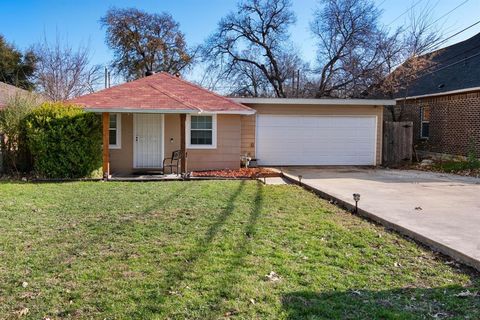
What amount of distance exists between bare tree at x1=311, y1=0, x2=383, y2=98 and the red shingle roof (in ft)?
36.5

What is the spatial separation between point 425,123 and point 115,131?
1369 cm

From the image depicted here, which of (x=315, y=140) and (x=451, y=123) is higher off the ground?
(x=451, y=123)

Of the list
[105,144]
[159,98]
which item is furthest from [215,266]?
[159,98]

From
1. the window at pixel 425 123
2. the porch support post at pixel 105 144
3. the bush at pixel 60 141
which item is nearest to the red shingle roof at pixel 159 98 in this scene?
the porch support post at pixel 105 144

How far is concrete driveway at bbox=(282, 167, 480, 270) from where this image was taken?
5.23m

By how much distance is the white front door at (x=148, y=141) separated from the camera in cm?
1377

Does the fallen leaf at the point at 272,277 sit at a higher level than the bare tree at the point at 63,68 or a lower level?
lower

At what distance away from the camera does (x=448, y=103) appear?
17.2 meters

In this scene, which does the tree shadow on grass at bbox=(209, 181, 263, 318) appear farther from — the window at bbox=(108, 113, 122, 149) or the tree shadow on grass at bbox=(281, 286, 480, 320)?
the window at bbox=(108, 113, 122, 149)

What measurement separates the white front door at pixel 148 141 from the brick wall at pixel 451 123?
11.5 m

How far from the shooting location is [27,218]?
646 centimetres

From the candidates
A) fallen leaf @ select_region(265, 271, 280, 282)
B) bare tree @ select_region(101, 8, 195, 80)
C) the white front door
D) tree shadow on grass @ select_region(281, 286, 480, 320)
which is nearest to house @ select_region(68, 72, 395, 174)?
the white front door

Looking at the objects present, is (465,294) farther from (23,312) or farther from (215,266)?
(23,312)

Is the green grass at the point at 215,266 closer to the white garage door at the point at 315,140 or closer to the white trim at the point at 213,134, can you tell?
the white trim at the point at 213,134
